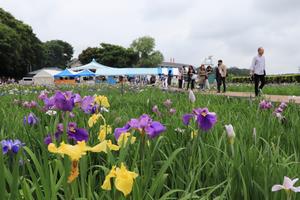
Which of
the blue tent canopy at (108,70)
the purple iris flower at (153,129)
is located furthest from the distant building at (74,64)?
the purple iris flower at (153,129)

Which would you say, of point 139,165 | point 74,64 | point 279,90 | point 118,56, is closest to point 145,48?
point 118,56

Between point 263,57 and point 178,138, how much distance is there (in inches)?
315

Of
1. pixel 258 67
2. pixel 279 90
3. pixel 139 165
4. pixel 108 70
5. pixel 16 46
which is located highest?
pixel 16 46

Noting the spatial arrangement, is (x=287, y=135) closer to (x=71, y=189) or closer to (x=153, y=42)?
(x=71, y=189)

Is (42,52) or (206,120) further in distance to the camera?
(42,52)

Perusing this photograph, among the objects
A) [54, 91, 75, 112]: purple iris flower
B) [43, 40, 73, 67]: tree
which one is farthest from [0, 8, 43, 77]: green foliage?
[54, 91, 75, 112]: purple iris flower

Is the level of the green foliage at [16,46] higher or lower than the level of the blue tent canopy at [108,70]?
higher

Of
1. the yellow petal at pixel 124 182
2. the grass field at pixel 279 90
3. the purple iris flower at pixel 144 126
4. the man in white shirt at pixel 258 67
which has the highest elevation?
the man in white shirt at pixel 258 67

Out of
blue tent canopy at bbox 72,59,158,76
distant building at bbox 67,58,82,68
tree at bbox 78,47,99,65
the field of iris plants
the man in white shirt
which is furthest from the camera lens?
distant building at bbox 67,58,82,68

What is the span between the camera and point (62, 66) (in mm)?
113562

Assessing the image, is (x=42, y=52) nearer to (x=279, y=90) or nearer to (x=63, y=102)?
(x=279, y=90)

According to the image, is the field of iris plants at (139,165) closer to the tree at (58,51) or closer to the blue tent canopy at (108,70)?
Result: the blue tent canopy at (108,70)

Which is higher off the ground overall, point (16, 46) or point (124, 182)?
point (16, 46)

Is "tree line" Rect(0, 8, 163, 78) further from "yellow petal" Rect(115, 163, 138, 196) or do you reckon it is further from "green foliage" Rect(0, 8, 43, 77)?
"yellow petal" Rect(115, 163, 138, 196)
